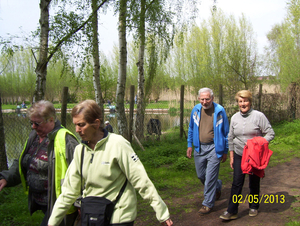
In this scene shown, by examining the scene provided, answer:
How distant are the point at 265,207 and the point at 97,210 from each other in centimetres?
354

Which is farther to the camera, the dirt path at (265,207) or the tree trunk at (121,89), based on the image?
the tree trunk at (121,89)

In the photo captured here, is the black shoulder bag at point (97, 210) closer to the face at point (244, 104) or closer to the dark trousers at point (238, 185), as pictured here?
the dark trousers at point (238, 185)

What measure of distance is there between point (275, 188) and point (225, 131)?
2.07 meters

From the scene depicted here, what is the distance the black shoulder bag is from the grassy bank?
232cm

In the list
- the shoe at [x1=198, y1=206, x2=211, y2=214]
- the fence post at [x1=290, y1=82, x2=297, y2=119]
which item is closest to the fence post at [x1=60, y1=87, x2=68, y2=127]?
the shoe at [x1=198, y1=206, x2=211, y2=214]

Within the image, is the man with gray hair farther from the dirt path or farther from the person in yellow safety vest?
the person in yellow safety vest

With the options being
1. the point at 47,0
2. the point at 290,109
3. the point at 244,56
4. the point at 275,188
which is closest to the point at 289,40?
the point at 244,56

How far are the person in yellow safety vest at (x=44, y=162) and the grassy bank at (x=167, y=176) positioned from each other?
1.45 meters

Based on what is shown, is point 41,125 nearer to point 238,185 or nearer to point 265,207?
point 238,185

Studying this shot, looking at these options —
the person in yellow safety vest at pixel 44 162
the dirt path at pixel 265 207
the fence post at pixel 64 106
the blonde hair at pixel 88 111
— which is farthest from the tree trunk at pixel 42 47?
the blonde hair at pixel 88 111

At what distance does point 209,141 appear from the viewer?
440 cm

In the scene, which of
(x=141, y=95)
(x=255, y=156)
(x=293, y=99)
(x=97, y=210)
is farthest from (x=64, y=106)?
(x=293, y=99)

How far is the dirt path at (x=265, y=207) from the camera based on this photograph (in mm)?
3989

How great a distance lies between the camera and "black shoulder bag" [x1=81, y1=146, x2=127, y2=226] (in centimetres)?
198
